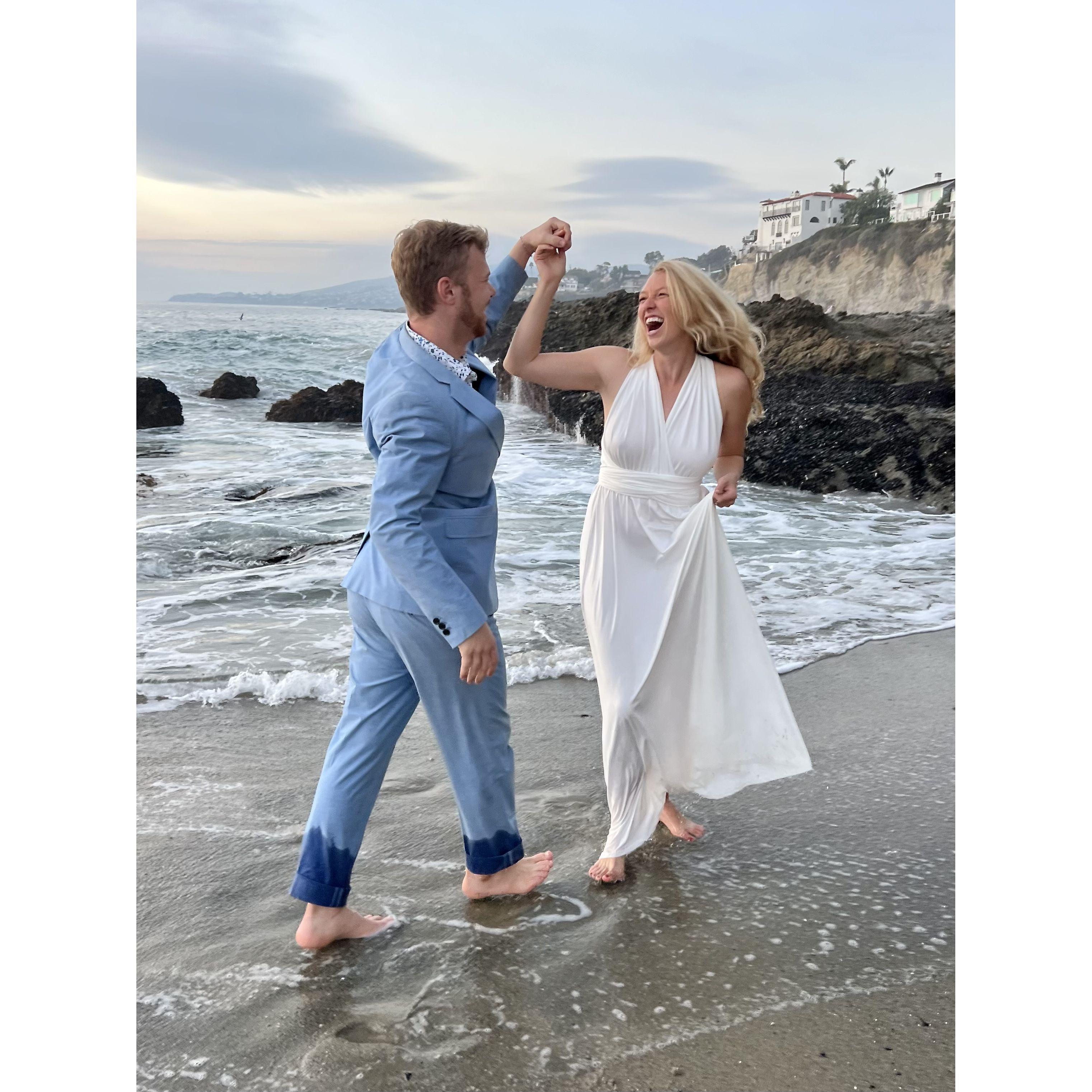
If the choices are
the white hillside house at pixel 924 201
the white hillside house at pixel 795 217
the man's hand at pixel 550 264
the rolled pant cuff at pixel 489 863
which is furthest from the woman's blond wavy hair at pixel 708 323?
the white hillside house at pixel 924 201

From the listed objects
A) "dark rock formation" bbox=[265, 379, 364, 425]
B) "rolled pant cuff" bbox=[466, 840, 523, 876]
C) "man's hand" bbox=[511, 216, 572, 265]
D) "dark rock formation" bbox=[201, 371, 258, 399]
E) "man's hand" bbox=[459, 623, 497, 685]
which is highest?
"dark rock formation" bbox=[201, 371, 258, 399]

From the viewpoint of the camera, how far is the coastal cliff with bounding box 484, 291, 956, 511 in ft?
44.4

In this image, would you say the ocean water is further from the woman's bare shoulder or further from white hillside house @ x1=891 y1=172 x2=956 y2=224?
Result: white hillside house @ x1=891 y1=172 x2=956 y2=224

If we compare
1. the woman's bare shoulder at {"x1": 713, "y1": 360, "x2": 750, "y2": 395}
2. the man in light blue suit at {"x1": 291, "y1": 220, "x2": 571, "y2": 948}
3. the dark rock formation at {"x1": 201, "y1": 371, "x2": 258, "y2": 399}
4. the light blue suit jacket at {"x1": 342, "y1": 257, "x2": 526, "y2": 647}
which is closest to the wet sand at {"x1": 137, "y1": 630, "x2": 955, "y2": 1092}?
the man in light blue suit at {"x1": 291, "y1": 220, "x2": 571, "y2": 948}

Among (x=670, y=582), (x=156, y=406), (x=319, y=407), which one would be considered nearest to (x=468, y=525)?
(x=670, y=582)

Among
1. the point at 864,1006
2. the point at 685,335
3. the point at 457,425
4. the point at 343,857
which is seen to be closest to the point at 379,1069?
the point at 343,857

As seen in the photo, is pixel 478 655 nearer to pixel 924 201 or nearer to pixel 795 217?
pixel 795 217

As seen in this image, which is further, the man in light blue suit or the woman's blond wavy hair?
the woman's blond wavy hair

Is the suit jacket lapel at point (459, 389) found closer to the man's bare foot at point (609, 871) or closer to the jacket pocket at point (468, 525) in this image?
the jacket pocket at point (468, 525)

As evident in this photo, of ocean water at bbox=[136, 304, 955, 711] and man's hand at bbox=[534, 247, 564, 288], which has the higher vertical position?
man's hand at bbox=[534, 247, 564, 288]

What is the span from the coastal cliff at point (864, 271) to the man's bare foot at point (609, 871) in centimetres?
3397

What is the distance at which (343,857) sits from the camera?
2.53 m

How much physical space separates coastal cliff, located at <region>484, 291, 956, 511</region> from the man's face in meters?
9.43

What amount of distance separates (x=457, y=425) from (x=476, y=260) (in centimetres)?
41
